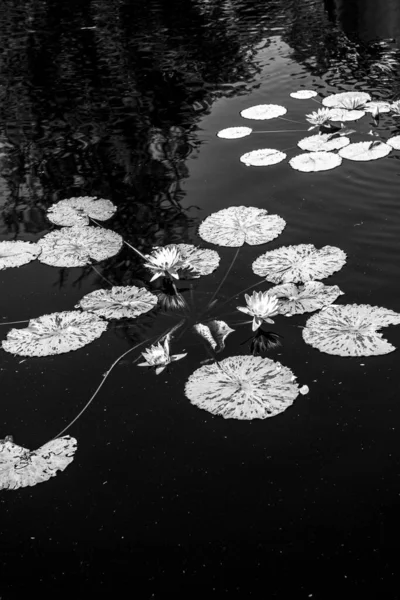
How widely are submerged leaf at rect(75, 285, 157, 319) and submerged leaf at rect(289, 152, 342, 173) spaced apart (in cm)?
117

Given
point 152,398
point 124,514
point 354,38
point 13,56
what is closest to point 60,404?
point 152,398

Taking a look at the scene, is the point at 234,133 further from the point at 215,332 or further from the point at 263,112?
the point at 215,332

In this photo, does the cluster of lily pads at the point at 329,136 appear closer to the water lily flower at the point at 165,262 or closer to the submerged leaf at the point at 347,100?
the submerged leaf at the point at 347,100

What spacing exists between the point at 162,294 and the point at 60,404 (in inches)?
23.5

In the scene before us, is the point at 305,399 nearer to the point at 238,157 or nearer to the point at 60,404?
the point at 60,404

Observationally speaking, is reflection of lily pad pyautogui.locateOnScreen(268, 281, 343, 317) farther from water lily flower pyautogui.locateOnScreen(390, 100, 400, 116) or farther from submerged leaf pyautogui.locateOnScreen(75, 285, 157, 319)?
water lily flower pyautogui.locateOnScreen(390, 100, 400, 116)

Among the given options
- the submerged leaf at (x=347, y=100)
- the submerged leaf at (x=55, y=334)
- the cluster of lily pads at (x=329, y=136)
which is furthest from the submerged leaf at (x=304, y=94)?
the submerged leaf at (x=55, y=334)

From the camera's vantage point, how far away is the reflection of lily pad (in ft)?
7.18

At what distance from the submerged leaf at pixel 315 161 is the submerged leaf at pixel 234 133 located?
1.57 ft

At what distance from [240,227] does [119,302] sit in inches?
25.3

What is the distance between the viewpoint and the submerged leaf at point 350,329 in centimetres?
197

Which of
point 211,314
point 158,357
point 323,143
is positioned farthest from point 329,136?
point 158,357

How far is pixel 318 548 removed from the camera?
1.44 metres

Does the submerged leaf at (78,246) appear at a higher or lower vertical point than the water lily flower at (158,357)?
lower
